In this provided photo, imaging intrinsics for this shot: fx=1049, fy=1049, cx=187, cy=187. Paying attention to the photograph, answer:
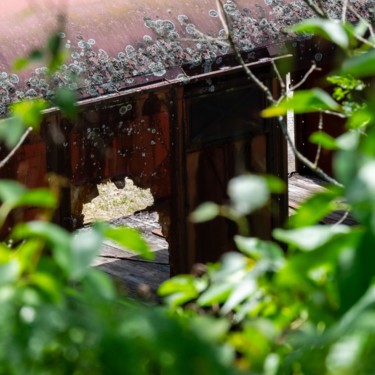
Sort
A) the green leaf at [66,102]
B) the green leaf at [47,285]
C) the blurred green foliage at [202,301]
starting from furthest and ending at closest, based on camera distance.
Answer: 1. the green leaf at [66,102]
2. the green leaf at [47,285]
3. the blurred green foliage at [202,301]

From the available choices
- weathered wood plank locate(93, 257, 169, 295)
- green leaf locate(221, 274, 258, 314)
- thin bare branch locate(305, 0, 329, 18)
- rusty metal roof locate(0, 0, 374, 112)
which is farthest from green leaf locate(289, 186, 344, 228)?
weathered wood plank locate(93, 257, 169, 295)

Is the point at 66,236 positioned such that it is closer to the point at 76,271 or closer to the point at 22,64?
the point at 76,271

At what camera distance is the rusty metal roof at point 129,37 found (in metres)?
4.49

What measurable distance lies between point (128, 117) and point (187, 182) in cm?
59

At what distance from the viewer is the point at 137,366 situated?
3.28ft

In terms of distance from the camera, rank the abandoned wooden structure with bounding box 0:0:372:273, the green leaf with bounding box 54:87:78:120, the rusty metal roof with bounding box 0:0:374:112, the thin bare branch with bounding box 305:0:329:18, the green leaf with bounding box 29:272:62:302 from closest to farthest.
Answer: the green leaf with bounding box 29:272:62:302 < the green leaf with bounding box 54:87:78:120 < the thin bare branch with bounding box 305:0:329:18 < the rusty metal roof with bounding box 0:0:374:112 < the abandoned wooden structure with bounding box 0:0:372:273

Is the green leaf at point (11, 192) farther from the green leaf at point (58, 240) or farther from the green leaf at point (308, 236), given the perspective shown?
the green leaf at point (308, 236)

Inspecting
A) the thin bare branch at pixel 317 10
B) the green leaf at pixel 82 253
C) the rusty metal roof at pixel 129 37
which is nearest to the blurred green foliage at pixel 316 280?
the green leaf at pixel 82 253

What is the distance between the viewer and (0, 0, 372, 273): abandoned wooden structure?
4605 millimetres

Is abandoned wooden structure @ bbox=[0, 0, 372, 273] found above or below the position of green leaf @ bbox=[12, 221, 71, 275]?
below

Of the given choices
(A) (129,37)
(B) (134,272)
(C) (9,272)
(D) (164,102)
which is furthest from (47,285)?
(B) (134,272)

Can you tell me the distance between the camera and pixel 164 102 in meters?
5.07

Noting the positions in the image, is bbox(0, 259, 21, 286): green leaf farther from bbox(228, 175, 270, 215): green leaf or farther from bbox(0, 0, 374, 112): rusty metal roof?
bbox(0, 0, 374, 112): rusty metal roof

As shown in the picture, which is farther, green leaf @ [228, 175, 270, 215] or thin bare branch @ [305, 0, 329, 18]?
thin bare branch @ [305, 0, 329, 18]
